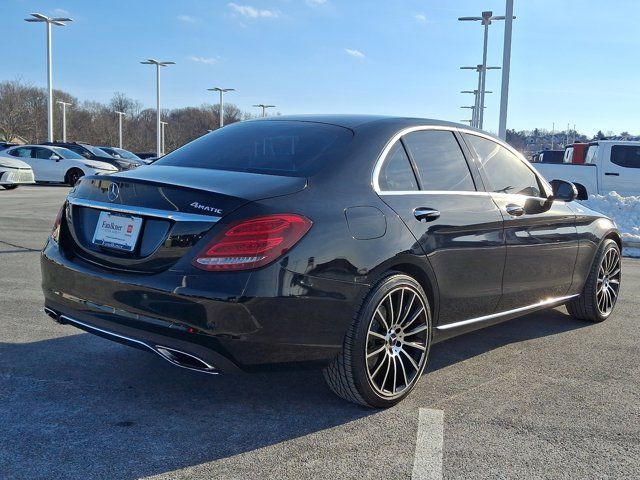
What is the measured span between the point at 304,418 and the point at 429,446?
2.19 ft

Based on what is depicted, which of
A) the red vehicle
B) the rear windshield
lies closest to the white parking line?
the rear windshield

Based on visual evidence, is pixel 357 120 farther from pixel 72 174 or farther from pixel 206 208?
pixel 72 174

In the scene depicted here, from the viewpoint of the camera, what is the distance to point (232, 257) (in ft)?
10.0

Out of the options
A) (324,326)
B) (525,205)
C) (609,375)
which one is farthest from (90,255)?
(609,375)

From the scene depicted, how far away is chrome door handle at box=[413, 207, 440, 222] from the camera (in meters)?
3.76

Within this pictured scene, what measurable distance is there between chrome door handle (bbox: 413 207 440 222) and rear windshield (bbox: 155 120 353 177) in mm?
550

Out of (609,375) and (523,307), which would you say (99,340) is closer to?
(523,307)

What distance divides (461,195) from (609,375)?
152cm

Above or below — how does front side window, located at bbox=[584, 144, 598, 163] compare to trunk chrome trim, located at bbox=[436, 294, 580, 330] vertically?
above

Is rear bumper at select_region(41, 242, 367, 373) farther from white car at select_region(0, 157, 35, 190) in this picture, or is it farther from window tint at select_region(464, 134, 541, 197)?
white car at select_region(0, 157, 35, 190)

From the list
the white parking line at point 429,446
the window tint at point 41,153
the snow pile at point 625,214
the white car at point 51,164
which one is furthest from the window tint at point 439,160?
the window tint at point 41,153

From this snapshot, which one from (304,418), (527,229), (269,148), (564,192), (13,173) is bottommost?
(304,418)

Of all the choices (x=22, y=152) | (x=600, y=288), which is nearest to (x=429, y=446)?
(x=600, y=288)

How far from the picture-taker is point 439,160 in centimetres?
422
